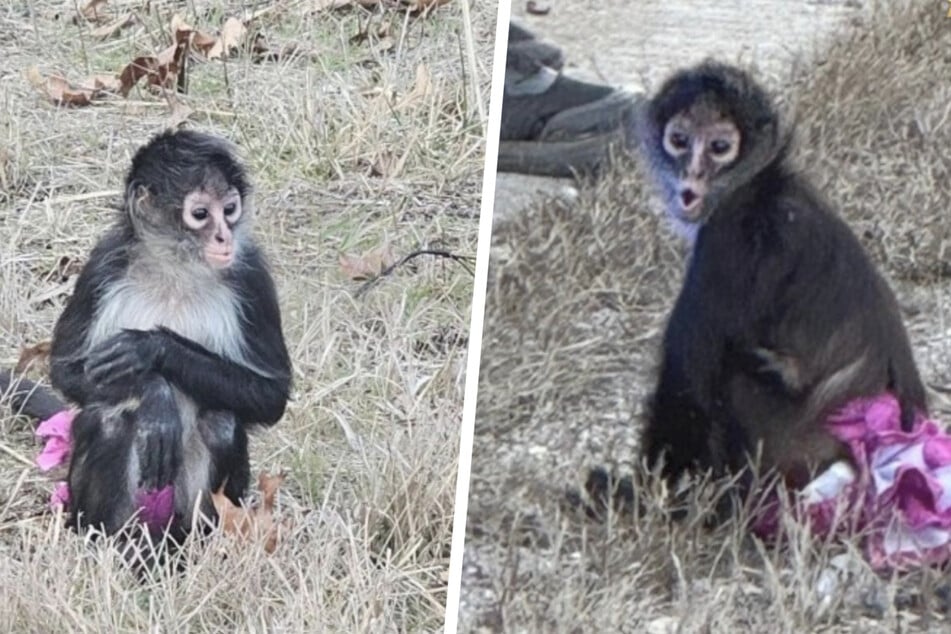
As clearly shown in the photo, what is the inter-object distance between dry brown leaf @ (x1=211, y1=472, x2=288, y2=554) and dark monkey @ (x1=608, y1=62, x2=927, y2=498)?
0.89m

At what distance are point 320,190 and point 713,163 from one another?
0.91 metres

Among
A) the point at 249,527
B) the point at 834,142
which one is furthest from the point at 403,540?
the point at 834,142

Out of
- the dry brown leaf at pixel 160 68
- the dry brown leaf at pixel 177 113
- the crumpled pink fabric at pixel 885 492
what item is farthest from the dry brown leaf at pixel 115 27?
the crumpled pink fabric at pixel 885 492

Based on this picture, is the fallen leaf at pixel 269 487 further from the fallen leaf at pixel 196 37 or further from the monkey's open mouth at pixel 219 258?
the fallen leaf at pixel 196 37

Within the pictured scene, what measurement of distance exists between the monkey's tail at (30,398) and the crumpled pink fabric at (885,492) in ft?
5.10

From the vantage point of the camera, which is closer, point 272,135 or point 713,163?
point 713,163

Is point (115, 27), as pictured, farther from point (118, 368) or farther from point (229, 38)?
point (118, 368)

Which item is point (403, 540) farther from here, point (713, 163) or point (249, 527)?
point (713, 163)

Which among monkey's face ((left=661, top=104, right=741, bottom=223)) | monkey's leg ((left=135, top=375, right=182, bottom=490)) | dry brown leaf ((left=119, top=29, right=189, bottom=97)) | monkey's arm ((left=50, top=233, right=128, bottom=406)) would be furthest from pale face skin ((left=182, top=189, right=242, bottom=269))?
monkey's face ((left=661, top=104, right=741, bottom=223))

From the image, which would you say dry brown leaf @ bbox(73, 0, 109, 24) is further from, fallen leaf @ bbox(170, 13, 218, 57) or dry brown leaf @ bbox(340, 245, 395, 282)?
dry brown leaf @ bbox(340, 245, 395, 282)

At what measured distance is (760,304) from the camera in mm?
3797

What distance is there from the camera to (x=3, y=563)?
13.0 feet

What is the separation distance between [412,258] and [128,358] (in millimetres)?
672

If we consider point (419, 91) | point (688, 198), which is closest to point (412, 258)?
point (419, 91)
